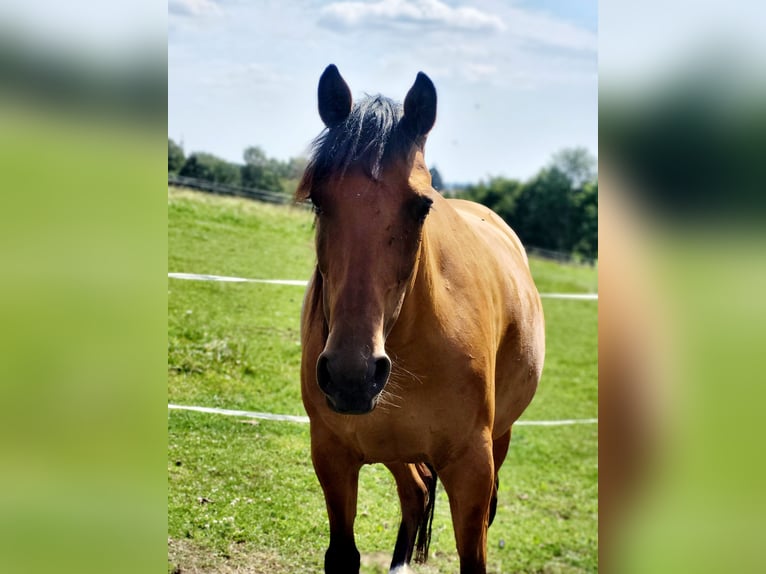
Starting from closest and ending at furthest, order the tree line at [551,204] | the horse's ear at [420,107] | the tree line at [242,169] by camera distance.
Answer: the horse's ear at [420,107]
the tree line at [242,169]
the tree line at [551,204]

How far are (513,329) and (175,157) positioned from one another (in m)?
2.68

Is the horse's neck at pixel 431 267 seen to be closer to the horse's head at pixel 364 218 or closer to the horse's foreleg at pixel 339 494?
the horse's head at pixel 364 218

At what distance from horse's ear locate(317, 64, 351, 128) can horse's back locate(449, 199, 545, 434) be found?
1084mm

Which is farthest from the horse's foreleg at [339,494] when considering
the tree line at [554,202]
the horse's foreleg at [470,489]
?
the tree line at [554,202]

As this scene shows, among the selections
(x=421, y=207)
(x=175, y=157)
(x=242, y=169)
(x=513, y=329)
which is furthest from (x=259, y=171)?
(x=421, y=207)

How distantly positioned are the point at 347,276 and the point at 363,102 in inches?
24.3

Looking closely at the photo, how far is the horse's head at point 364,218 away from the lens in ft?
6.05

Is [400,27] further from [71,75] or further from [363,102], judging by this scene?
[71,75]

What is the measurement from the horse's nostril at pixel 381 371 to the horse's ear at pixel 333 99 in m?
0.78

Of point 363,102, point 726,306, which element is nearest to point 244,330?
point 363,102

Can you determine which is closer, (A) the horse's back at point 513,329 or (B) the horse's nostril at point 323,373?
(B) the horse's nostril at point 323,373

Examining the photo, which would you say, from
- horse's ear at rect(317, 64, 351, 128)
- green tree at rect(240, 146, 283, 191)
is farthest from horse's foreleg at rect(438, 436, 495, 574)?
green tree at rect(240, 146, 283, 191)

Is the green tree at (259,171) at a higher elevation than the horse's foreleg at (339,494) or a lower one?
higher

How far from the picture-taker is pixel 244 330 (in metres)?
4.87
